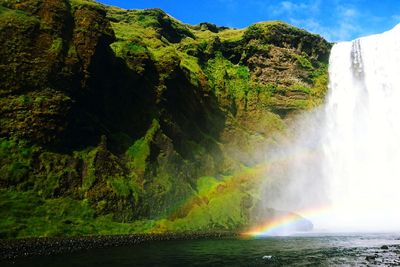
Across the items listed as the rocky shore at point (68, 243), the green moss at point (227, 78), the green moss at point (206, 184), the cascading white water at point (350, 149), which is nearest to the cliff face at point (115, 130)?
the green moss at point (206, 184)

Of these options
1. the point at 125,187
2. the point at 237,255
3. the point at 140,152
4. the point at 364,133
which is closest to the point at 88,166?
the point at 125,187

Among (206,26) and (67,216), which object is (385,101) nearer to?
(67,216)

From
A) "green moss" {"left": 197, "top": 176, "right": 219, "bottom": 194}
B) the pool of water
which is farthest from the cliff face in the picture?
the pool of water

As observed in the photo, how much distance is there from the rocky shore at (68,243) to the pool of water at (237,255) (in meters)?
2.06

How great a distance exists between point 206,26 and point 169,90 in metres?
72.4

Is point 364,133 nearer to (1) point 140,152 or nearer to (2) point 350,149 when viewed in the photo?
(2) point 350,149

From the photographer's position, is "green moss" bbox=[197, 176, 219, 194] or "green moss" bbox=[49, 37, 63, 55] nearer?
"green moss" bbox=[49, 37, 63, 55]

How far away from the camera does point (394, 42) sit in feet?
249

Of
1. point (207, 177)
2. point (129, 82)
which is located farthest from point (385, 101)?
point (129, 82)

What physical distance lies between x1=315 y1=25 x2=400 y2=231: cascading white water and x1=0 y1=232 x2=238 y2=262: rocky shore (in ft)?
106

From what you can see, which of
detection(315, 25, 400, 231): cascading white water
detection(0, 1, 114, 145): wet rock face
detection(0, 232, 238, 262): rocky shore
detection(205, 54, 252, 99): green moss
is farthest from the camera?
detection(205, 54, 252, 99): green moss

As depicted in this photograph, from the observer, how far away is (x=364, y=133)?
75.2 meters

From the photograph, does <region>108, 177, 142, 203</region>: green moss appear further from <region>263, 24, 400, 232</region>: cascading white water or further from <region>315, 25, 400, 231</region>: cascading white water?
<region>315, 25, 400, 231</region>: cascading white water

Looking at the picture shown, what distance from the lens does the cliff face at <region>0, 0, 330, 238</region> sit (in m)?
45.4
